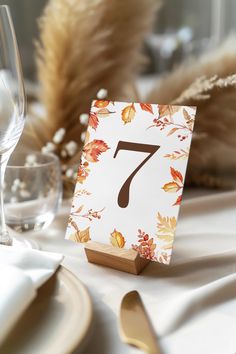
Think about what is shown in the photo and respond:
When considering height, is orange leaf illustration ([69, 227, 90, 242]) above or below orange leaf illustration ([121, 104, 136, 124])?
below

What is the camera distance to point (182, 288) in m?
0.48

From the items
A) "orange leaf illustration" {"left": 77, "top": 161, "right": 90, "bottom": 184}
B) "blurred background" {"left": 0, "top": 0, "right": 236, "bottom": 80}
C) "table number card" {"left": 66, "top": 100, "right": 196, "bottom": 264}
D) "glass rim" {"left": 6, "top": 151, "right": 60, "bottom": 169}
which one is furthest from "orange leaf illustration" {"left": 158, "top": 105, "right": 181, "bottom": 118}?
"blurred background" {"left": 0, "top": 0, "right": 236, "bottom": 80}

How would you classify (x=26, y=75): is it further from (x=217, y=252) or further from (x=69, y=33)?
(x=217, y=252)

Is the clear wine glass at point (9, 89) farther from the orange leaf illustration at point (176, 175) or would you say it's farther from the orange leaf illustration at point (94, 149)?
the orange leaf illustration at point (176, 175)

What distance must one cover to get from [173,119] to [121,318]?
→ 22 centimetres

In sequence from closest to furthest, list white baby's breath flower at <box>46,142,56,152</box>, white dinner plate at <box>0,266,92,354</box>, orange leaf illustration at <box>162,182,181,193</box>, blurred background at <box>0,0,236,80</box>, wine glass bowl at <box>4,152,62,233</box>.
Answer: white dinner plate at <box>0,266,92,354</box>
orange leaf illustration at <box>162,182,181,193</box>
wine glass bowl at <box>4,152,62,233</box>
white baby's breath flower at <box>46,142,56,152</box>
blurred background at <box>0,0,236,80</box>

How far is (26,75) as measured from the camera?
312 cm

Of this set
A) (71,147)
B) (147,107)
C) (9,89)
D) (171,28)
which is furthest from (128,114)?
(171,28)

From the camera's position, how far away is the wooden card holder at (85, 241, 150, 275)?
497 mm

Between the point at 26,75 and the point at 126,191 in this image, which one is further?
the point at 26,75

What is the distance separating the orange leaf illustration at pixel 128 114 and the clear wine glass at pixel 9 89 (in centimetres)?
12

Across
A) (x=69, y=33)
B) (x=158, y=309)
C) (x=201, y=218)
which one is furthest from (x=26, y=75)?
(x=158, y=309)

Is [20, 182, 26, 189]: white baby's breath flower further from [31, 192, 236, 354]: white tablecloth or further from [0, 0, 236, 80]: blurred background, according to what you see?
[0, 0, 236, 80]: blurred background

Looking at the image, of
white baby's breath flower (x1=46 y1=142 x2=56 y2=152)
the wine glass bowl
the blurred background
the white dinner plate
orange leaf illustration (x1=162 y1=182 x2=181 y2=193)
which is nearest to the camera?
the white dinner plate
